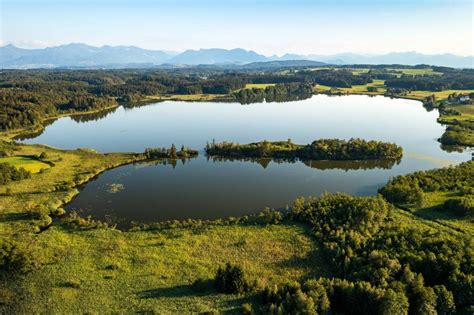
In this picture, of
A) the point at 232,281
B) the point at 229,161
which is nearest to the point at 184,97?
the point at 229,161

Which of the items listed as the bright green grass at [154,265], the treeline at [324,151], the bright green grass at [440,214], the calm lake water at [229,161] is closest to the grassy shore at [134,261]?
the bright green grass at [154,265]

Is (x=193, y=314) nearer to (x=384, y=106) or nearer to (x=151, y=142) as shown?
(x=151, y=142)

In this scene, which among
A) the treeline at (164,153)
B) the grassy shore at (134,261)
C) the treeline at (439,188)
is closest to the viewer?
the grassy shore at (134,261)

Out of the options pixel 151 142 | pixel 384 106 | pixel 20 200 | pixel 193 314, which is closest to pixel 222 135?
pixel 151 142

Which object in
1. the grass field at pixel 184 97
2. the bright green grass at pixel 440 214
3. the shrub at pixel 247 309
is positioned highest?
the grass field at pixel 184 97

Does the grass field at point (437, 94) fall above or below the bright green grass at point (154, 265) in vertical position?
above

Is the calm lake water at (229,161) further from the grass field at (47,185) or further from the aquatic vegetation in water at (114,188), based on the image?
the grass field at (47,185)
